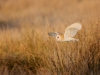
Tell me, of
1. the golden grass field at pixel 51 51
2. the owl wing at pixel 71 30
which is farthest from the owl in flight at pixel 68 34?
the golden grass field at pixel 51 51

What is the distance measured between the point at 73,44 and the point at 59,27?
760mm

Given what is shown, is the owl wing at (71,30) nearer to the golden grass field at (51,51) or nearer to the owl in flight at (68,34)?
the owl in flight at (68,34)

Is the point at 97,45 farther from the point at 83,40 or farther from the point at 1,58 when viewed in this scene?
the point at 1,58

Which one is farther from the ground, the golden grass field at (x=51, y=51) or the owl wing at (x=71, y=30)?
the owl wing at (x=71, y=30)

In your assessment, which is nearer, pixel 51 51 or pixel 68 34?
pixel 68 34

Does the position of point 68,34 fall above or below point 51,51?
above

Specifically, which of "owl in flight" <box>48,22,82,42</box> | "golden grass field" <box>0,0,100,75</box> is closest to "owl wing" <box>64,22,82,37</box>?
"owl in flight" <box>48,22,82,42</box>

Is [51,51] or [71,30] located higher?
[71,30]

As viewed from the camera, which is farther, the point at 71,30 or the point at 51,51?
the point at 51,51

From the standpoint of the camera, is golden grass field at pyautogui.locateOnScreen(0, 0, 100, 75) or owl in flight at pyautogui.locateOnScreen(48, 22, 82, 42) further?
golden grass field at pyautogui.locateOnScreen(0, 0, 100, 75)

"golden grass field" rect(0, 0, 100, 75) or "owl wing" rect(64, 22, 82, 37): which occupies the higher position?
"owl wing" rect(64, 22, 82, 37)

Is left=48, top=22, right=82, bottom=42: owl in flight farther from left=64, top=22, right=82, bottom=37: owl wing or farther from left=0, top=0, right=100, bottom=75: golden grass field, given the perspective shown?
left=0, top=0, right=100, bottom=75: golden grass field

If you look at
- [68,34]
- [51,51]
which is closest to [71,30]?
[68,34]

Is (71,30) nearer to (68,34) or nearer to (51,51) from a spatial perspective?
(68,34)
